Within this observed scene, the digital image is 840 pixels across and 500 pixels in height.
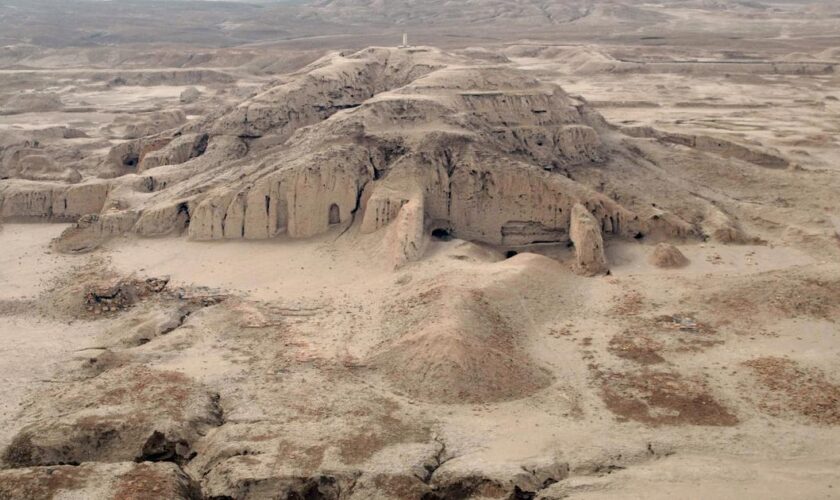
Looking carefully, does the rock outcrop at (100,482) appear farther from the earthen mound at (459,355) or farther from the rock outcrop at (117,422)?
the earthen mound at (459,355)

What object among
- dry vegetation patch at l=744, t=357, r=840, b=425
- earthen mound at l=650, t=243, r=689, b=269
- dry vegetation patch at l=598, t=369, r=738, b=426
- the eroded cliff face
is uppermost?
the eroded cliff face

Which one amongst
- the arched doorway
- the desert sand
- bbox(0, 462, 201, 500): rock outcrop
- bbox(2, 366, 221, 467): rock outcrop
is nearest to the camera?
bbox(0, 462, 201, 500): rock outcrop

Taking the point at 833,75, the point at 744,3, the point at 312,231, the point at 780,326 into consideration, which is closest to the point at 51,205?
the point at 312,231

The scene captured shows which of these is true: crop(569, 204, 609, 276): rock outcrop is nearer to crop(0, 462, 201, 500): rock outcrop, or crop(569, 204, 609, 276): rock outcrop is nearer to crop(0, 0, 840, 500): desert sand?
crop(0, 0, 840, 500): desert sand

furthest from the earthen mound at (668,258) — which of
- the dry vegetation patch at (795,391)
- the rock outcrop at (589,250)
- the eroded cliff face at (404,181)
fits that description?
the dry vegetation patch at (795,391)

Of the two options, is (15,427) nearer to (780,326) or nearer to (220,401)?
(220,401)

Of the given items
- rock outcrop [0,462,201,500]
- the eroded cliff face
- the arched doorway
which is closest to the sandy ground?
the arched doorway
